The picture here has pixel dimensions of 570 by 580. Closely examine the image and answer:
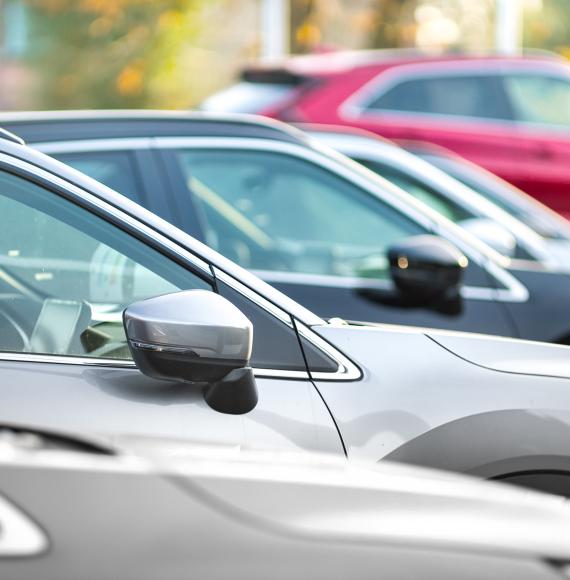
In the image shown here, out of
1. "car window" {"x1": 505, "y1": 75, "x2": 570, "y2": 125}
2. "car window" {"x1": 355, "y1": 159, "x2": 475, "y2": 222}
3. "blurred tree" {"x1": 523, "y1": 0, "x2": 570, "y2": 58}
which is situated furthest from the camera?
"blurred tree" {"x1": 523, "y1": 0, "x2": 570, "y2": 58}

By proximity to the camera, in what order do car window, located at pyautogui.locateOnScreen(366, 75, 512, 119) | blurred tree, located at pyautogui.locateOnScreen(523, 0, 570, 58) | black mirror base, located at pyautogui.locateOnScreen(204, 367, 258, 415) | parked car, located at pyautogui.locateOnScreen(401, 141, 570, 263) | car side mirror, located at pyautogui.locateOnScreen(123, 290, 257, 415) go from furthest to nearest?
1. blurred tree, located at pyautogui.locateOnScreen(523, 0, 570, 58)
2. car window, located at pyautogui.locateOnScreen(366, 75, 512, 119)
3. parked car, located at pyautogui.locateOnScreen(401, 141, 570, 263)
4. black mirror base, located at pyautogui.locateOnScreen(204, 367, 258, 415)
5. car side mirror, located at pyautogui.locateOnScreen(123, 290, 257, 415)

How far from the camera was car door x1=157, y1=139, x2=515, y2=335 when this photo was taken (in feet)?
14.9

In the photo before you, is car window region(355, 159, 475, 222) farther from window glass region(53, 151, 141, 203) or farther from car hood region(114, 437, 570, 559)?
car hood region(114, 437, 570, 559)

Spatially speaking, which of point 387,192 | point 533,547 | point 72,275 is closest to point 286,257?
point 387,192

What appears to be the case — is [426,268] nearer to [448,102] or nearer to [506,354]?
[506,354]

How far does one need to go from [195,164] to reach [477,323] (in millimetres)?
1144

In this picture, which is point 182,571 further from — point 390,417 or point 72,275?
point 72,275

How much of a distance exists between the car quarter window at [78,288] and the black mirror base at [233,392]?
17 cm

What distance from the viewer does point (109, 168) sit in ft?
14.6

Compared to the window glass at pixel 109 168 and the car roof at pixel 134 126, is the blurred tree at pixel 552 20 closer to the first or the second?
the car roof at pixel 134 126

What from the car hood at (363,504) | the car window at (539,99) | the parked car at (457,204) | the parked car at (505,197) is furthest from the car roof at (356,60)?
the car hood at (363,504)

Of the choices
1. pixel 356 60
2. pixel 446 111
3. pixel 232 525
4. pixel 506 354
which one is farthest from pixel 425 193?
pixel 356 60

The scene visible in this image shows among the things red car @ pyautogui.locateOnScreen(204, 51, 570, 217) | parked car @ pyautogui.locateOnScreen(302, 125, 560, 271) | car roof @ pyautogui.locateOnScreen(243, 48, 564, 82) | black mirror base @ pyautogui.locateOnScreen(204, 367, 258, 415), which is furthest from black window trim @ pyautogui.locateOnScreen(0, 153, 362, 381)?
car roof @ pyautogui.locateOnScreen(243, 48, 564, 82)

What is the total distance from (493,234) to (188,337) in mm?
3116
